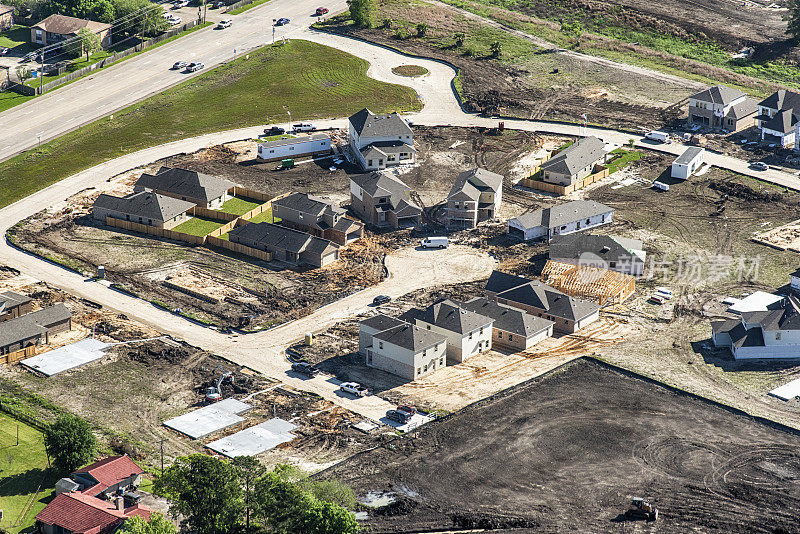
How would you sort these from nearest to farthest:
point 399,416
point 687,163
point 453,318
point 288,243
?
point 399,416 < point 453,318 < point 288,243 < point 687,163

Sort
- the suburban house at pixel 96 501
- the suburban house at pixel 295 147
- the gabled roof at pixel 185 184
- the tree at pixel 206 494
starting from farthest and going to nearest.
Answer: the suburban house at pixel 295 147
the gabled roof at pixel 185 184
the suburban house at pixel 96 501
the tree at pixel 206 494

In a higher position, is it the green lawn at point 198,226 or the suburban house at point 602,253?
the suburban house at point 602,253

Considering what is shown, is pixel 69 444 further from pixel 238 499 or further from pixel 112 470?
pixel 238 499

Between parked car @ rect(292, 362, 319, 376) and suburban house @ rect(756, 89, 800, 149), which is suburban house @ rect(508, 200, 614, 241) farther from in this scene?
parked car @ rect(292, 362, 319, 376)

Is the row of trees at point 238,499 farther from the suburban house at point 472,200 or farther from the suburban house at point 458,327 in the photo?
the suburban house at point 472,200

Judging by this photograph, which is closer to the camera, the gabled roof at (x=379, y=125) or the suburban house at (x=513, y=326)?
the suburban house at (x=513, y=326)

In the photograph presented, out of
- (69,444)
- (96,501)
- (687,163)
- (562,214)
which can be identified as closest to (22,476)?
(69,444)

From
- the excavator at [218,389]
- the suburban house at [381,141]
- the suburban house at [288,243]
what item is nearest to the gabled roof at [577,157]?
the suburban house at [381,141]
